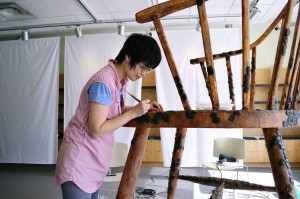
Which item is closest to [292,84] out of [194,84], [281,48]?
[281,48]

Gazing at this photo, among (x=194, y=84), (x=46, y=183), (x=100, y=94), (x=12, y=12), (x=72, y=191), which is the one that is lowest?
(x=46, y=183)

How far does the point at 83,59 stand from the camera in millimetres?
4527

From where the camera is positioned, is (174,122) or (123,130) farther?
(123,130)

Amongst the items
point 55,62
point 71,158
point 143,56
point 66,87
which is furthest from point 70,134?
point 55,62

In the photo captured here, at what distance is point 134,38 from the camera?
2.91ft

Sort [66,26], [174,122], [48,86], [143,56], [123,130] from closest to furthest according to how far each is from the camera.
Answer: [174,122]
[143,56]
[123,130]
[48,86]
[66,26]

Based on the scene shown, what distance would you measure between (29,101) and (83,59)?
4.69ft

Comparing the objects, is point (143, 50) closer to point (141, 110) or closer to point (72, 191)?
point (141, 110)

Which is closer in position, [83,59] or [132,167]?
[132,167]

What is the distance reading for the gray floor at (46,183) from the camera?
317 centimetres

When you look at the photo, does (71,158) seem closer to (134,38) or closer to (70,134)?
(70,134)

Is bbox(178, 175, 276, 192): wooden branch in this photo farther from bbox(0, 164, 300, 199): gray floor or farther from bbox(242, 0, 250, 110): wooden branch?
bbox(0, 164, 300, 199): gray floor

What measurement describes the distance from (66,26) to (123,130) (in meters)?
2.60

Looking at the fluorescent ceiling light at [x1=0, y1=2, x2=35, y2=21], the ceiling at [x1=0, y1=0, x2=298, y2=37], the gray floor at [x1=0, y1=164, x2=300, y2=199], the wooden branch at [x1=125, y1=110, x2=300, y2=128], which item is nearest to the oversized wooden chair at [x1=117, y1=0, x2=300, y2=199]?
the wooden branch at [x1=125, y1=110, x2=300, y2=128]
